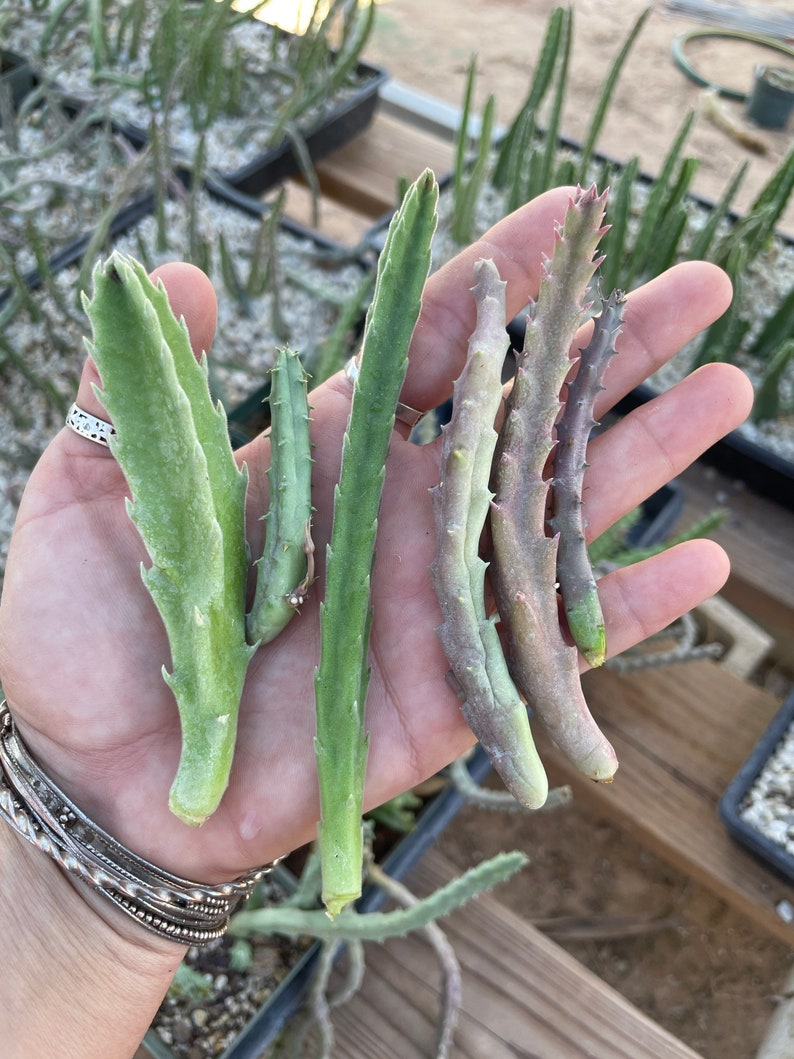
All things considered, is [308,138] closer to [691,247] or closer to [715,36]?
[691,247]

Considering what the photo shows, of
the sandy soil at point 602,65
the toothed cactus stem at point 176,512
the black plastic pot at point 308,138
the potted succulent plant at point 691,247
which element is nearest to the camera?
the toothed cactus stem at point 176,512

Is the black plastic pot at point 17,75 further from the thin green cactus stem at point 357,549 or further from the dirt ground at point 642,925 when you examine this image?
the dirt ground at point 642,925

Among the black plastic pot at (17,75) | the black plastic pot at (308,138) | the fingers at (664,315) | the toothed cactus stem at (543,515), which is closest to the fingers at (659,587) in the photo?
the toothed cactus stem at (543,515)

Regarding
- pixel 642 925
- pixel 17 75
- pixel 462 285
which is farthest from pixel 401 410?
pixel 17 75

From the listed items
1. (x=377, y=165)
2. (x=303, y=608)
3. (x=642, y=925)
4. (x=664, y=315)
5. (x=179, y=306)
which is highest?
(x=664, y=315)

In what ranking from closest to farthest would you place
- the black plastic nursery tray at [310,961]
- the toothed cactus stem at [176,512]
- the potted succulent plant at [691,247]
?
1. the toothed cactus stem at [176,512]
2. the black plastic nursery tray at [310,961]
3. the potted succulent plant at [691,247]

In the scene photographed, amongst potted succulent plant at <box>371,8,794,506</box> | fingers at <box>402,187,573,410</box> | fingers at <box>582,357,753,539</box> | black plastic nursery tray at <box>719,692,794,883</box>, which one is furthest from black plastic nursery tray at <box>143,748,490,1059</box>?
potted succulent plant at <box>371,8,794,506</box>

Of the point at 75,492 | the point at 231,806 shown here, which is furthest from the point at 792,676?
the point at 75,492
